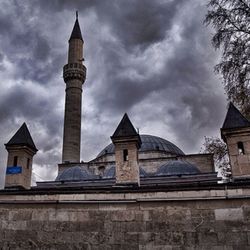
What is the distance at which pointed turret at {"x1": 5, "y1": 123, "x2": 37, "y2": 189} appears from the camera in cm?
990

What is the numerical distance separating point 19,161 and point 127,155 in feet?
11.5

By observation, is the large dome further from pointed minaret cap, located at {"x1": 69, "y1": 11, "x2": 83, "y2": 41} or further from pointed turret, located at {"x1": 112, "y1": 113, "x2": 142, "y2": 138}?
pointed turret, located at {"x1": 112, "y1": 113, "x2": 142, "y2": 138}

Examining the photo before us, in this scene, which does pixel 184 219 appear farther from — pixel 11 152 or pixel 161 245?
pixel 11 152

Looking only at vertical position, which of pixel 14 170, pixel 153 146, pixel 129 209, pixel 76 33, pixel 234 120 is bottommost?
pixel 129 209

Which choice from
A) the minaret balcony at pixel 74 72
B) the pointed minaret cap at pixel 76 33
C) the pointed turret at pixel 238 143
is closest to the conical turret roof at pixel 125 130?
the pointed turret at pixel 238 143

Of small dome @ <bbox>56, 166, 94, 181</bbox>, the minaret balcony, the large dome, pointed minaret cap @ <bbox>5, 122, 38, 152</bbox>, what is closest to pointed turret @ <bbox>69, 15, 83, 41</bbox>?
the minaret balcony

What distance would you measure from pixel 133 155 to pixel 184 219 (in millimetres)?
2651

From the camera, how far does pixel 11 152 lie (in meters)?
10.3

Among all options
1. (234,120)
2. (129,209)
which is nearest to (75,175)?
(129,209)

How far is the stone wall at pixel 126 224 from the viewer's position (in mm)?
7438

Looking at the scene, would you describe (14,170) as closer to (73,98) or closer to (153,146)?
(73,98)

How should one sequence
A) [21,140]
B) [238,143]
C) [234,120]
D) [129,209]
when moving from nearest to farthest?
[129,209], [238,143], [234,120], [21,140]

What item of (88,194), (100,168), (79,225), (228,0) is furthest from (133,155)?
(100,168)

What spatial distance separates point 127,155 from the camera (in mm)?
9742
